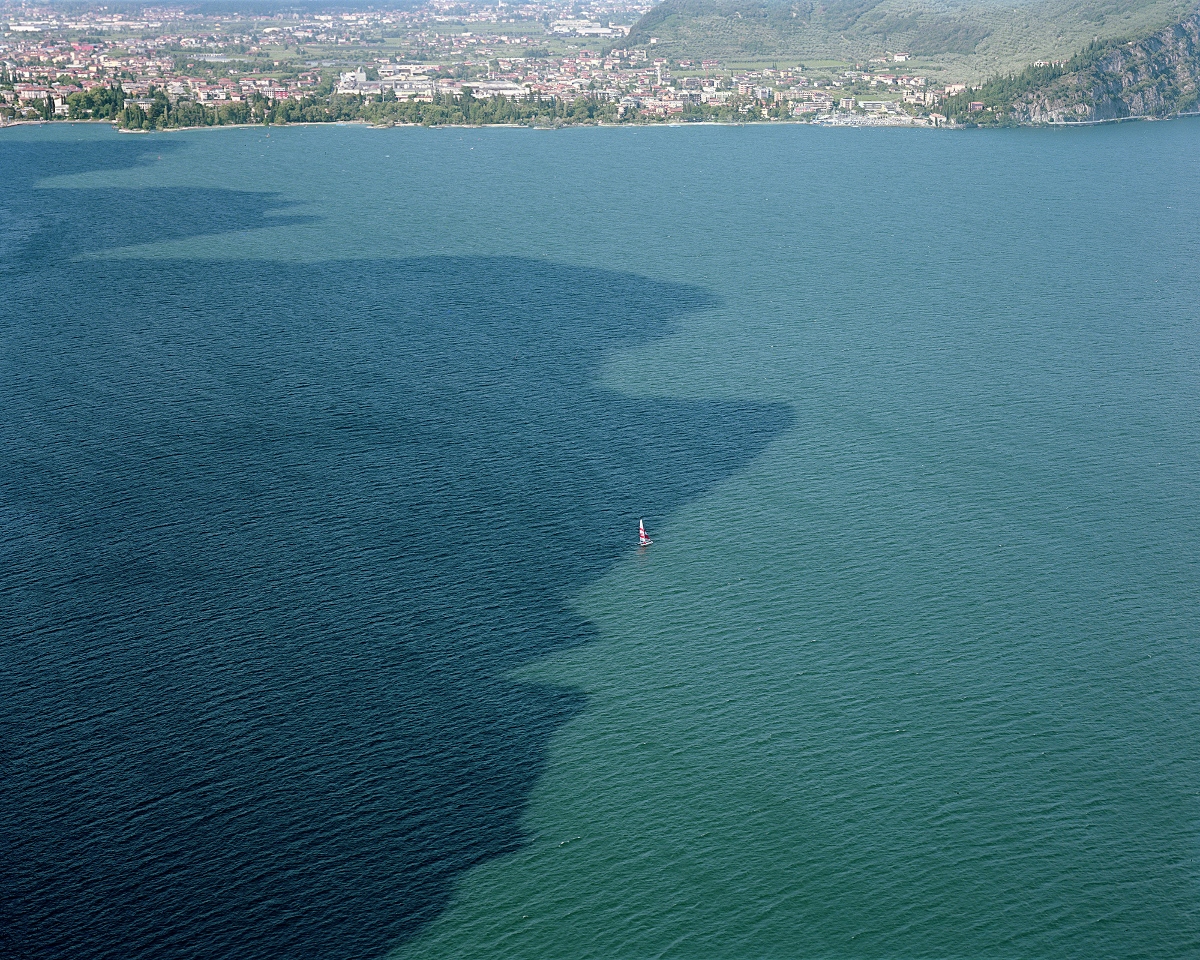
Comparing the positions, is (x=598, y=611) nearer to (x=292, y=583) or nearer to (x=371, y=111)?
(x=292, y=583)

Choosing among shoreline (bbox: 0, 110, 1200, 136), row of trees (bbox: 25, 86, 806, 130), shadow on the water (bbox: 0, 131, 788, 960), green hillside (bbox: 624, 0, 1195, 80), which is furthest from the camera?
green hillside (bbox: 624, 0, 1195, 80)

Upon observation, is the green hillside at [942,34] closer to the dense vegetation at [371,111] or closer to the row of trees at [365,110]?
the row of trees at [365,110]

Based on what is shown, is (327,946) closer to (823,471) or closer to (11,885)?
(11,885)

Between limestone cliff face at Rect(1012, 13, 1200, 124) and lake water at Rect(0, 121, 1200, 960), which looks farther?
limestone cliff face at Rect(1012, 13, 1200, 124)

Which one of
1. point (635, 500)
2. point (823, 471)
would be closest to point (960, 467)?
point (823, 471)

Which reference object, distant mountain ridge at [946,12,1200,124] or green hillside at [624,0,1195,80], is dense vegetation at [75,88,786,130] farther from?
green hillside at [624,0,1195,80]

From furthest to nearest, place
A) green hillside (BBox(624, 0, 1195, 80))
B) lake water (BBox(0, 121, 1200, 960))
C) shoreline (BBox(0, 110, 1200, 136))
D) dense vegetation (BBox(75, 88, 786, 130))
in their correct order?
green hillside (BBox(624, 0, 1195, 80))
shoreline (BBox(0, 110, 1200, 136))
dense vegetation (BBox(75, 88, 786, 130))
lake water (BBox(0, 121, 1200, 960))

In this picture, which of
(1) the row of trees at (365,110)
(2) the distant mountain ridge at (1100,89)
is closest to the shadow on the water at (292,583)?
(1) the row of trees at (365,110)

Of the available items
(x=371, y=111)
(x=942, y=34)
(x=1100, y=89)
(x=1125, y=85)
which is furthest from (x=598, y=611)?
(x=942, y=34)

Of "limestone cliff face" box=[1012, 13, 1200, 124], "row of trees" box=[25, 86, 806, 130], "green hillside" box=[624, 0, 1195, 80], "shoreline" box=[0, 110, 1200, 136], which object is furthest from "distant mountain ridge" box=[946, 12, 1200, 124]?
"row of trees" box=[25, 86, 806, 130]
